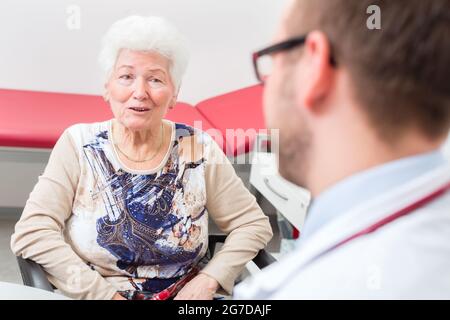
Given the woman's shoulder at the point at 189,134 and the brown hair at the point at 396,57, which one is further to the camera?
the woman's shoulder at the point at 189,134

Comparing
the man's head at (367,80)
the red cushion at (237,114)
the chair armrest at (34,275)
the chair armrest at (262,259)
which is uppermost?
the man's head at (367,80)

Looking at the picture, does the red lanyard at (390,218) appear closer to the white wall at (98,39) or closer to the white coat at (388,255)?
the white coat at (388,255)

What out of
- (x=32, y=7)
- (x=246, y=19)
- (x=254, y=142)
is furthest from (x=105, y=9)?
(x=254, y=142)

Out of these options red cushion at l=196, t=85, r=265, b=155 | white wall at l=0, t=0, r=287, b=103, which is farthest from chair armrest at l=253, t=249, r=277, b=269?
white wall at l=0, t=0, r=287, b=103

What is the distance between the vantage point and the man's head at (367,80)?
0.72 m

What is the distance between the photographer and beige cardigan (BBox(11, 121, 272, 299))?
1656 millimetres

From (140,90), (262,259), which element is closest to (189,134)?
(140,90)

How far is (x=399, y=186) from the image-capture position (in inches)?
29.2

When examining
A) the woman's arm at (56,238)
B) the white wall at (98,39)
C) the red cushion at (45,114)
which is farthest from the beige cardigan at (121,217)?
the white wall at (98,39)

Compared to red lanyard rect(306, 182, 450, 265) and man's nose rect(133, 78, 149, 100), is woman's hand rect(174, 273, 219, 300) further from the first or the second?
red lanyard rect(306, 182, 450, 265)

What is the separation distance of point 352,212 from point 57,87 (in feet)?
11.0

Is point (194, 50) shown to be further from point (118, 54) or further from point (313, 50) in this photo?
point (313, 50)

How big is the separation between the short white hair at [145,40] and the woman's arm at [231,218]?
0.34 meters

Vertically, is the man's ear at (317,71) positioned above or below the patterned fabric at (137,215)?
above
